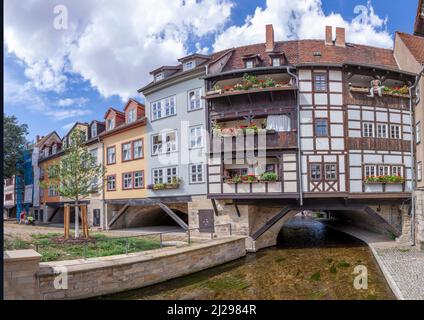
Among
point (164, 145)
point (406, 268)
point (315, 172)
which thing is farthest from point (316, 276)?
point (164, 145)

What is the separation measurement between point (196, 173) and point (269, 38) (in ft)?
29.3

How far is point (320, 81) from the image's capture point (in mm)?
16234

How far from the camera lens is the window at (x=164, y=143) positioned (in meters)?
19.9

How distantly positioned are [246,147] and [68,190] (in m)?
9.38

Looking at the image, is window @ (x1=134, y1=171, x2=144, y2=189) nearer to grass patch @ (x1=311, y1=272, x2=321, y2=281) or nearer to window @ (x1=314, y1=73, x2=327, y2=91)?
window @ (x1=314, y1=73, x2=327, y2=91)

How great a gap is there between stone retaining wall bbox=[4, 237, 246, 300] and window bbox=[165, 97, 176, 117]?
29.5 feet

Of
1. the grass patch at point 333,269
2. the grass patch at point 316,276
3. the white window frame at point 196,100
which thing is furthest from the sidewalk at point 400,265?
the white window frame at point 196,100

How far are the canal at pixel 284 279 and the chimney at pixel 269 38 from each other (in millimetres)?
11249

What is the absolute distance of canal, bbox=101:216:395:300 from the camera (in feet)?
33.4

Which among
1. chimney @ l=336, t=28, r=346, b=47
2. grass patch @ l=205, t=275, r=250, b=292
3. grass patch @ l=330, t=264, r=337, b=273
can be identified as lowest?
grass patch @ l=205, t=275, r=250, b=292

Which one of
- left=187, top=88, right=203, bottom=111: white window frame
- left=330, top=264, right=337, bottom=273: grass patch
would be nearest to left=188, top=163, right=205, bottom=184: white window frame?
left=187, top=88, right=203, bottom=111: white window frame
